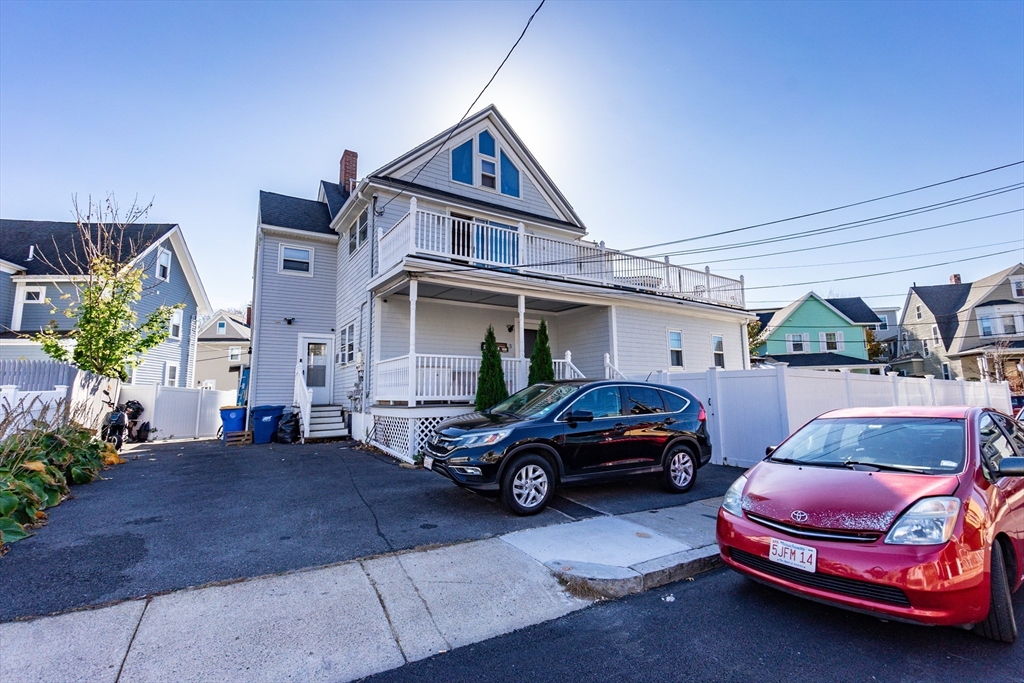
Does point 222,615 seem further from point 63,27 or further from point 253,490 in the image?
point 63,27

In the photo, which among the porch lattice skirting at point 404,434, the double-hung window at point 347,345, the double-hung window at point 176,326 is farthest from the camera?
the double-hung window at point 176,326

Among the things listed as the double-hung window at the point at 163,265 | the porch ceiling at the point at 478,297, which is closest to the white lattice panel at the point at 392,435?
the porch ceiling at the point at 478,297

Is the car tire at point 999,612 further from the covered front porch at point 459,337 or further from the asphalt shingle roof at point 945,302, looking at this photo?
the asphalt shingle roof at point 945,302

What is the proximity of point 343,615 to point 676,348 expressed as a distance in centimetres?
1392

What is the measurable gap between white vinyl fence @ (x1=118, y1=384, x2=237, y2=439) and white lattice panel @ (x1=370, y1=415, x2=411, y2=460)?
8581 millimetres

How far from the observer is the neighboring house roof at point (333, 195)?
17.4 metres

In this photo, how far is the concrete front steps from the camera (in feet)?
43.7

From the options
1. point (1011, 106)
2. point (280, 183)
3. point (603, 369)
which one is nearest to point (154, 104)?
point (280, 183)

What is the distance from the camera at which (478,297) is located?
1279 centimetres

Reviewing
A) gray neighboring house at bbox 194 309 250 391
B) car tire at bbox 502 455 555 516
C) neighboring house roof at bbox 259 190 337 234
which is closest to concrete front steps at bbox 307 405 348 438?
neighboring house roof at bbox 259 190 337 234

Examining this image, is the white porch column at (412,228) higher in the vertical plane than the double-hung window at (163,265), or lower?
lower

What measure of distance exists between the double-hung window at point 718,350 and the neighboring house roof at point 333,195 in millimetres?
14075

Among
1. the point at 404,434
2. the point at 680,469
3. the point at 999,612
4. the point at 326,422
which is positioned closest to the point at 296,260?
the point at 326,422

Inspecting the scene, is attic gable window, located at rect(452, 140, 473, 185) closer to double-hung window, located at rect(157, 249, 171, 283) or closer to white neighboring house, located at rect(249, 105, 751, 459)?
white neighboring house, located at rect(249, 105, 751, 459)
